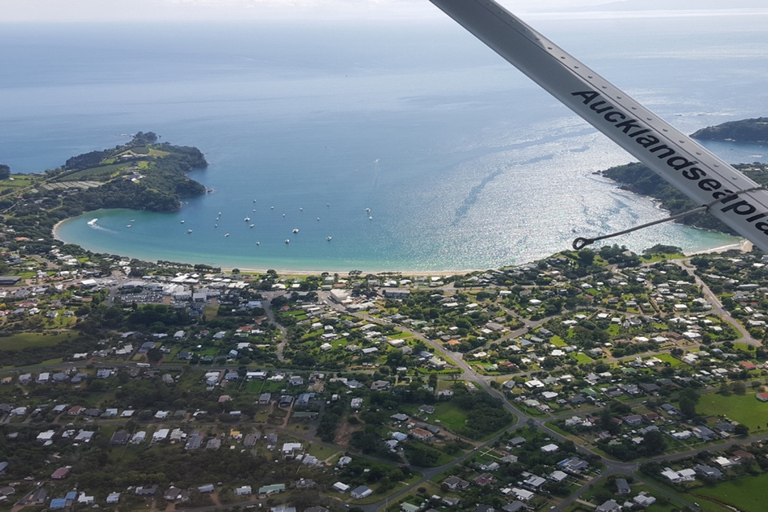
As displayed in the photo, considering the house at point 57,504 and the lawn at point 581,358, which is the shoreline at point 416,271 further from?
the house at point 57,504

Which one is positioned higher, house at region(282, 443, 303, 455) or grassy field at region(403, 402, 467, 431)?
grassy field at region(403, 402, 467, 431)

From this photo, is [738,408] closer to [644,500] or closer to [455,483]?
[644,500]

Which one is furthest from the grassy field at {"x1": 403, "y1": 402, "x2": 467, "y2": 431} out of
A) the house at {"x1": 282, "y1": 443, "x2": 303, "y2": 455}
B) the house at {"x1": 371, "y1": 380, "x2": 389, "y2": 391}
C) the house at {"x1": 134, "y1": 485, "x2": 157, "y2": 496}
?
the house at {"x1": 134, "y1": 485, "x2": 157, "y2": 496}

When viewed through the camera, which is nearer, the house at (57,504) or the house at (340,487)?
the house at (57,504)

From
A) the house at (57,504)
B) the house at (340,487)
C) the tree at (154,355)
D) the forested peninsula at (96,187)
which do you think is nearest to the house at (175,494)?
the house at (57,504)

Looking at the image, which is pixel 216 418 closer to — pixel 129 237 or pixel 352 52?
pixel 129 237

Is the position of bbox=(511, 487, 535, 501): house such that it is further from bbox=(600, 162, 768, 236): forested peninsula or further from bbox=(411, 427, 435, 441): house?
bbox=(600, 162, 768, 236): forested peninsula

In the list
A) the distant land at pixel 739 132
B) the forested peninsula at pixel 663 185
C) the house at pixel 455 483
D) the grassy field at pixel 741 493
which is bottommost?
the house at pixel 455 483
